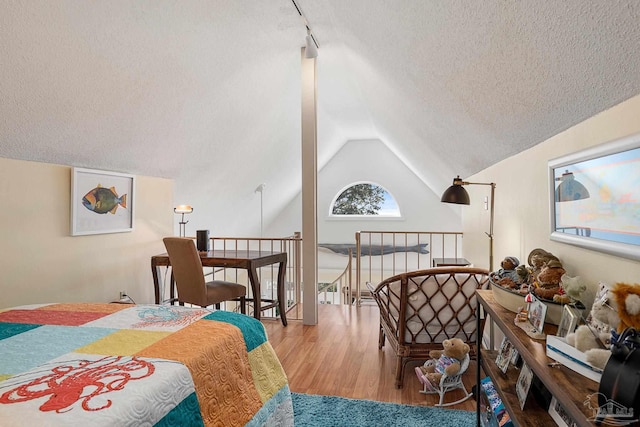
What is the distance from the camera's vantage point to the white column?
3945 millimetres

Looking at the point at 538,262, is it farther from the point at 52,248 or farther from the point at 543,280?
the point at 52,248

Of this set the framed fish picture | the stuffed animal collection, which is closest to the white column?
the framed fish picture

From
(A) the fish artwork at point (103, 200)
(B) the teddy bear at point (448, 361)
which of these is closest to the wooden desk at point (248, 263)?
(A) the fish artwork at point (103, 200)

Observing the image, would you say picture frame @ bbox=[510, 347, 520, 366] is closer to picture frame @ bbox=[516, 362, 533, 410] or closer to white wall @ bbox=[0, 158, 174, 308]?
picture frame @ bbox=[516, 362, 533, 410]

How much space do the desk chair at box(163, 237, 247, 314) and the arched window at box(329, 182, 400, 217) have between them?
4.52 metres

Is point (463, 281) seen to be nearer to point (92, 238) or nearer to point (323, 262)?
point (92, 238)

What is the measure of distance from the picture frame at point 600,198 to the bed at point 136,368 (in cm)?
130

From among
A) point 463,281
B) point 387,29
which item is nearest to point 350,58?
point 387,29

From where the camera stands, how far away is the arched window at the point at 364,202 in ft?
24.6

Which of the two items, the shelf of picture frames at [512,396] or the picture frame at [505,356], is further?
the picture frame at [505,356]

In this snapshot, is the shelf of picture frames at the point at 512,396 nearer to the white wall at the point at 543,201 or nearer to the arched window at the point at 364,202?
the white wall at the point at 543,201

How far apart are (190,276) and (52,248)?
101 cm

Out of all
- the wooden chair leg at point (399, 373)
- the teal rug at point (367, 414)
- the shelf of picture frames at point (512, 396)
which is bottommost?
the teal rug at point (367, 414)

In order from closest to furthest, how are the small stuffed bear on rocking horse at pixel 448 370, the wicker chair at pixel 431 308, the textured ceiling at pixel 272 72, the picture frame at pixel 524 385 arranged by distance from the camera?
1. the textured ceiling at pixel 272 72
2. the picture frame at pixel 524 385
3. the small stuffed bear on rocking horse at pixel 448 370
4. the wicker chair at pixel 431 308
